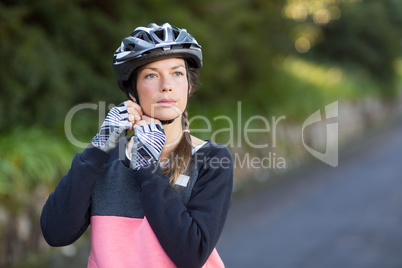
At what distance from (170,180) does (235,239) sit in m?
4.87

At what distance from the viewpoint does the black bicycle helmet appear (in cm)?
198

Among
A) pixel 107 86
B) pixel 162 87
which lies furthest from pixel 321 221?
pixel 162 87

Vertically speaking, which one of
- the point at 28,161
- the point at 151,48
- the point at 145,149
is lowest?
the point at 28,161

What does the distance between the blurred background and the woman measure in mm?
3977

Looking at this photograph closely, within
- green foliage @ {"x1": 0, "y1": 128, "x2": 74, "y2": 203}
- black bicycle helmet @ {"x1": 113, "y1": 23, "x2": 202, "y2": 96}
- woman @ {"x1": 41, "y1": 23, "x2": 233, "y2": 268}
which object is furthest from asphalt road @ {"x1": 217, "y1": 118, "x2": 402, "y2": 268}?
black bicycle helmet @ {"x1": 113, "y1": 23, "x2": 202, "y2": 96}

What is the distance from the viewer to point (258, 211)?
801 centimetres

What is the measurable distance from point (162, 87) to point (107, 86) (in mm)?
6538

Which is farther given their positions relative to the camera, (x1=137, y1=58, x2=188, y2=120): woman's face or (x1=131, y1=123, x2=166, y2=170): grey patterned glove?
(x1=137, y1=58, x2=188, y2=120): woman's face

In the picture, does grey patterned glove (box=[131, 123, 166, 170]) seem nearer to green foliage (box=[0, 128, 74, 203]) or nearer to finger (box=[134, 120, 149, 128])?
finger (box=[134, 120, 149, 128])

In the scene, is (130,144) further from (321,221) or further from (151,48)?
(321,221)

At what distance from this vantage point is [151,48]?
1.95 meters

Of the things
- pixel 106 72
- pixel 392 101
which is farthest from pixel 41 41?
pixel 392 101

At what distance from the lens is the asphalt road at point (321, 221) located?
588 cm

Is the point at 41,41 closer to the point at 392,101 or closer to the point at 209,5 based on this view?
the point at 209,5
